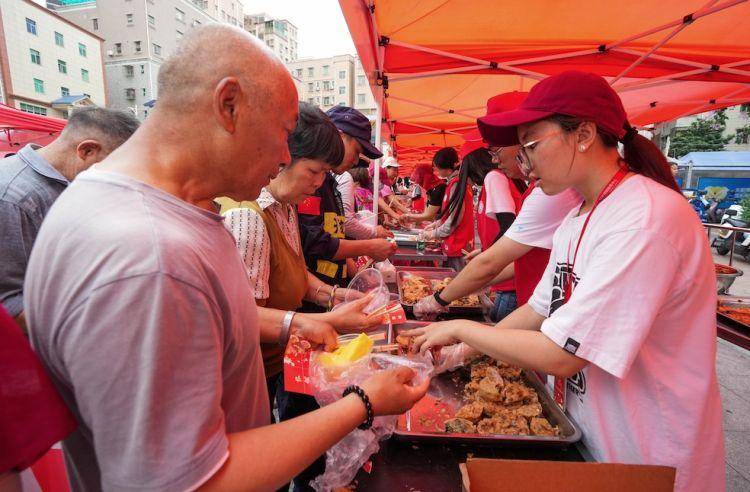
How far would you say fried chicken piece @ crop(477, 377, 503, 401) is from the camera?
157cm

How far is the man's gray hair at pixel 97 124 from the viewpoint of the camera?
2475 millimetres

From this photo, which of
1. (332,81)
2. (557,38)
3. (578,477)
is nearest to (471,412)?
(578,477)

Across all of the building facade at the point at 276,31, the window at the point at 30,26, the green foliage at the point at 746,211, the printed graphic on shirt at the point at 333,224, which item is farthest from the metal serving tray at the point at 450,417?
the building facade at the point at 276,31

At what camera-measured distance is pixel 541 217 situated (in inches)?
82.8

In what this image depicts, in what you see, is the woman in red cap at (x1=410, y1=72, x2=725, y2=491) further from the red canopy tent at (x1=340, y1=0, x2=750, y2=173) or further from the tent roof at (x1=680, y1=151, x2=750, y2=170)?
the tent roof at (x1=680, y1=151, x2=750, y2=170)

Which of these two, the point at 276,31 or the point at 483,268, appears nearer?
the point at 483,268

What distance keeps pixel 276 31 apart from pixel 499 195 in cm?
8322

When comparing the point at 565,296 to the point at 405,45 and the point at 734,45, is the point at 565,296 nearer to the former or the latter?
the point at 405,45

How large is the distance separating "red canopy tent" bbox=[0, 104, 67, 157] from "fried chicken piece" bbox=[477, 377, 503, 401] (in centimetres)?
1039

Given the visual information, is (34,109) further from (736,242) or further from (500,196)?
(736,242)

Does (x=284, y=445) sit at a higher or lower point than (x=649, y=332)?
lower

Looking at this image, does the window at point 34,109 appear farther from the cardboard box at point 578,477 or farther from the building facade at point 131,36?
the cardboard box at point 578,477

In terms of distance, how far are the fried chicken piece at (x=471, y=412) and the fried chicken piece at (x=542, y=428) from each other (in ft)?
0.63

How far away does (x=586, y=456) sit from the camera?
1.31 metres
